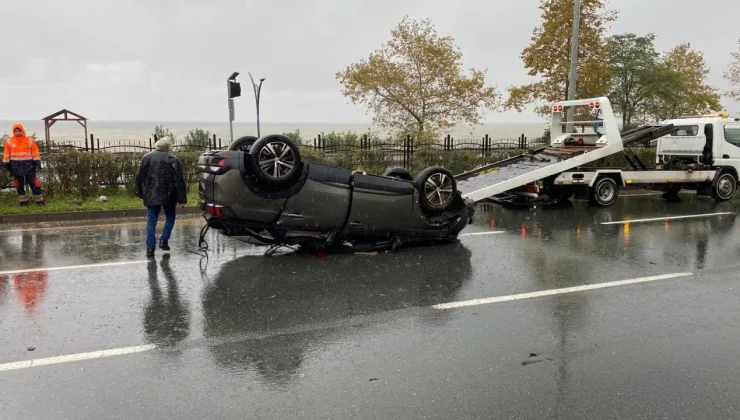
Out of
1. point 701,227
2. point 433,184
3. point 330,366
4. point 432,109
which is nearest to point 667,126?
point 701,227

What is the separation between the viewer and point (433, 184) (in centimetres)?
863

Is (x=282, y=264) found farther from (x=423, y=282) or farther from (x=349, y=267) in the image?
(x=423, y=282)

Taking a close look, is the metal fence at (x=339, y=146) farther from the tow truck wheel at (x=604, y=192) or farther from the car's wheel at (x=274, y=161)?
the car's wheel at (x=274, y=161)

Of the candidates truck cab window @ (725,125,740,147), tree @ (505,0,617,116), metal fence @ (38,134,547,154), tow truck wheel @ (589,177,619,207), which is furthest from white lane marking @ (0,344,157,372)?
tree @ (505,0,617,116)

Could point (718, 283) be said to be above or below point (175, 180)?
below

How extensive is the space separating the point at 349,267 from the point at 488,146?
12.7m

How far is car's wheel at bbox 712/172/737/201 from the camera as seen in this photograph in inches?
576

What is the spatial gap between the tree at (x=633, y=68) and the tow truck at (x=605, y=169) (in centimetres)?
1157

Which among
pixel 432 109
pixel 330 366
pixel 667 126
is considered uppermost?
pixel 432 109

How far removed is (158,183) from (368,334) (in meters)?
4.25

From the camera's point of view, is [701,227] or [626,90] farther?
[626,90]

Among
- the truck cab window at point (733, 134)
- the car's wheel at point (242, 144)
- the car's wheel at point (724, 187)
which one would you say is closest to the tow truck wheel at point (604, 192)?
the car's wheel at point (724, 187)

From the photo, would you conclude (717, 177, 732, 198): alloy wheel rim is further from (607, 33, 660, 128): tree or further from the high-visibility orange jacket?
the high-visibility orange jacket

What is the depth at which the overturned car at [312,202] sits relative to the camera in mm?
7191
